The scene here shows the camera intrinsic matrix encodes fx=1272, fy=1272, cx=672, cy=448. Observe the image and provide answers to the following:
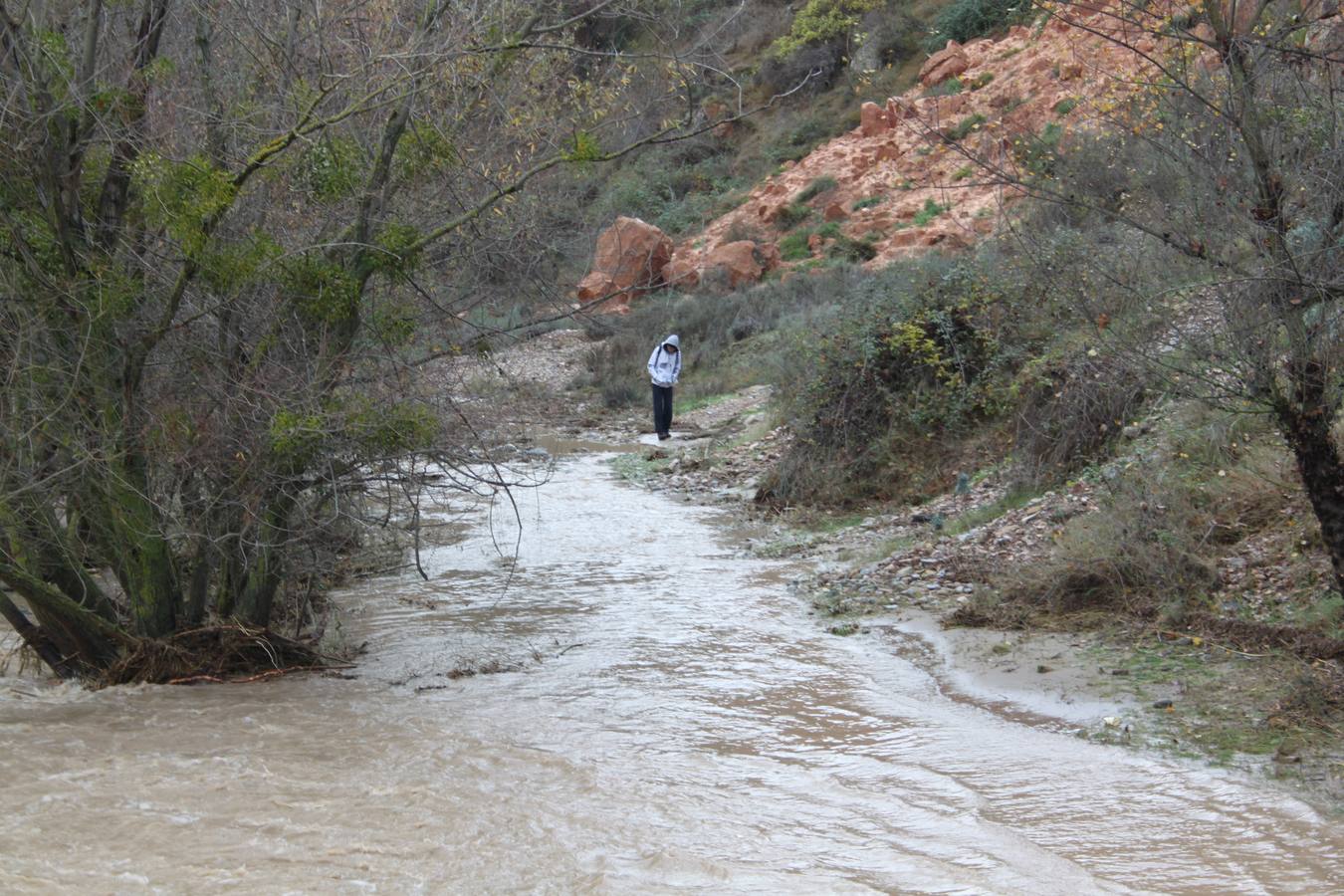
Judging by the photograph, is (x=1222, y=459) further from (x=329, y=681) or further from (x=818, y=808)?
(x=329, y=681)

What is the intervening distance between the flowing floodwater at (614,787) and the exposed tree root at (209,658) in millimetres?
163

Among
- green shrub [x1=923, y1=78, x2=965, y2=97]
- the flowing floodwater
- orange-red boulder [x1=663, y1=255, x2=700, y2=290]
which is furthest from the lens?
orange-red boulder [x1=663, y1=255, x2=700, y2=290]

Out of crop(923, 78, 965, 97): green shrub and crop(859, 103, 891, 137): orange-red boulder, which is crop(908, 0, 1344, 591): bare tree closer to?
crop(923, 78, 965, 97): green shrub

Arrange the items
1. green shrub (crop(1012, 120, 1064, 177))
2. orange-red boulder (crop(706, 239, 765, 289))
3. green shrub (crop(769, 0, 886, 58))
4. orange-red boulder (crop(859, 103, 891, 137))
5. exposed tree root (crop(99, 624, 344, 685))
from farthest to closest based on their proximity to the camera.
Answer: green shrub (crop(769, 0, 886, 58)) < orange-red boulder (crop(859, 103, 891, 137)) < orange-red boulder (crop(706, 239, 765, 289)) < exposed tree root (crop(99, 624, 344, 685)) < green shrub (crop(1012, 120, 1064, 177))

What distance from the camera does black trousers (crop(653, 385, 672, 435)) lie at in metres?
19.8

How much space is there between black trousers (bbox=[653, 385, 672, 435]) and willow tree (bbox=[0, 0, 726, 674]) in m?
11.7

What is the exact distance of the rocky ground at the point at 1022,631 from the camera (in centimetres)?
605

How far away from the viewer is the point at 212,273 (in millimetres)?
7055

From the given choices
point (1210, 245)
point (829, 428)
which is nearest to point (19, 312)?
point (1210, 245)

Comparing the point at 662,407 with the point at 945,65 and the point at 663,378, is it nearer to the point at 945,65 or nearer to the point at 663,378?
the point at 663,378

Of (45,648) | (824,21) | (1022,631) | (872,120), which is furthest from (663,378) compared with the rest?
(824,21)

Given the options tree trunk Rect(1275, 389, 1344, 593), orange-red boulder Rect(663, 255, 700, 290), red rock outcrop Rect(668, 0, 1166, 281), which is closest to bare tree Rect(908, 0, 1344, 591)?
tree trunk Rect(1275, 389, 1344, 593)

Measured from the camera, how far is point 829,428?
13.7 m

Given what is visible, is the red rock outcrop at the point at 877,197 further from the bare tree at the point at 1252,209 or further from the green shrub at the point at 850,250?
the bare tree at the point at 1252,209
